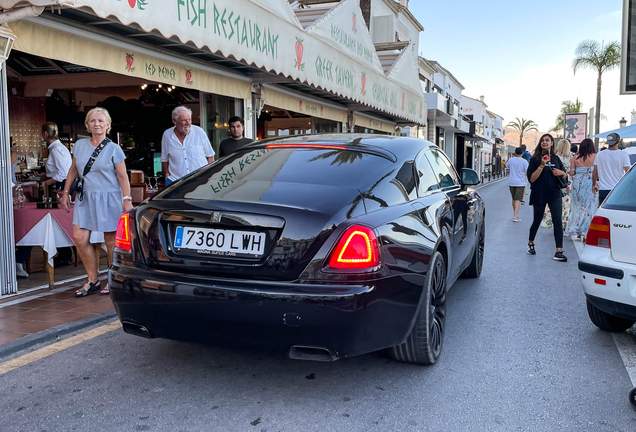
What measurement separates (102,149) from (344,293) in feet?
10.9

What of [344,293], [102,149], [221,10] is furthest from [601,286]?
[221,10]

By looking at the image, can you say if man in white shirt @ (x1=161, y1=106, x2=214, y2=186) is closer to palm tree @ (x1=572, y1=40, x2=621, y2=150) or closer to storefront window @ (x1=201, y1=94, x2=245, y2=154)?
storefront window @ (x1=201, y1=94, x2=245, y2=154)

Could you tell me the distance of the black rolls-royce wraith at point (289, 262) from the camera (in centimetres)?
262

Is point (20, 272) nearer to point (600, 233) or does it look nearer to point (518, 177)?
point (600, 233)

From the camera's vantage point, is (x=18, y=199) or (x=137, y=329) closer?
(x=137, y=329)

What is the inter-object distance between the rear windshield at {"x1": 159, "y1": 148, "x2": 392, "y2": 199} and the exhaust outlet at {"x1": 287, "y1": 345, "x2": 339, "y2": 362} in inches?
36.0

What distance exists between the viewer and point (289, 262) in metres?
2.65

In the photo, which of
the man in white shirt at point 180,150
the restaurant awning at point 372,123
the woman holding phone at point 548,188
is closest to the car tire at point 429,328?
the man in white shirt at point 180,150

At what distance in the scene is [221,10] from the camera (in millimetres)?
6340

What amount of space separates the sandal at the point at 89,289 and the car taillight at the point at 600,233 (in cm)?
428

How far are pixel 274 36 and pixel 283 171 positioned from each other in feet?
15.7

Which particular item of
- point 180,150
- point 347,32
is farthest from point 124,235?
point 347,32

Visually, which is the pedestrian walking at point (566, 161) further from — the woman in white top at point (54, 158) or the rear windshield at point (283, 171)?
the woman in white top at point (54, 158)

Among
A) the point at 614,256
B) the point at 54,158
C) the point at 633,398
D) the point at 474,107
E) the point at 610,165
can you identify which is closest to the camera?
the point at 633,398
